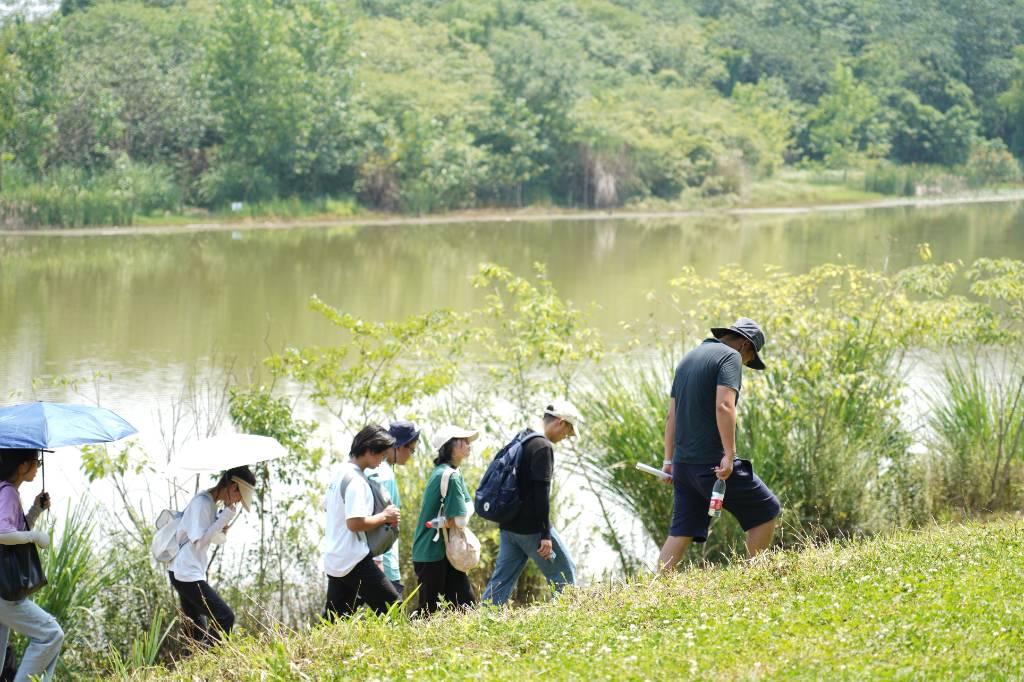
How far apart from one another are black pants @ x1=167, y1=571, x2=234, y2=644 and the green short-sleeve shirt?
1071 millimetres

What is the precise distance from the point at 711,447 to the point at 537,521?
1.03 meters

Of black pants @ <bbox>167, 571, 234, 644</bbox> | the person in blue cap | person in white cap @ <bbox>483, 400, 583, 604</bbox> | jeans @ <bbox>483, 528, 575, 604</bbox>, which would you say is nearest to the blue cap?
the person in blue cap

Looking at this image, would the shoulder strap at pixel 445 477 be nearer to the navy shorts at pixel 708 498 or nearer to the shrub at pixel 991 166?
the navy shorts at pixel 708 498

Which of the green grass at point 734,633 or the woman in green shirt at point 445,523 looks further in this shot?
the woman in green shirt at point 445,523

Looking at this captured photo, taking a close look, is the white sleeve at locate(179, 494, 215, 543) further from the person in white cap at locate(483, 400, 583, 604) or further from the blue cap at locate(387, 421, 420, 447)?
the person in white cap at locate(483, 400, 583, 604)

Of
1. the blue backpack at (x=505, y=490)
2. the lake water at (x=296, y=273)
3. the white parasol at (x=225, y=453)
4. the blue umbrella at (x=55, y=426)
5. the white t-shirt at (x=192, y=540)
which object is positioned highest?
the blue umbrella at (x=55, y=426)

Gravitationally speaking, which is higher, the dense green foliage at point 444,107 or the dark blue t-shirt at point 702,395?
the dense green foliage at point 444,107

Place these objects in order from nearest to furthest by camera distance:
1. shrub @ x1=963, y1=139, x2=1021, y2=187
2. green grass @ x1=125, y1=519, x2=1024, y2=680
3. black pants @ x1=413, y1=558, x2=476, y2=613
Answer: green grass @ x1=125, y1=519, x2=1024, y2=680, black pants @ x1=413, y1=558, x2=476, y2=613, shrub @ x1=963, y1=139, x2=1021, y2=187

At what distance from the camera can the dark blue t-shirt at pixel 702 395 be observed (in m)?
6.94

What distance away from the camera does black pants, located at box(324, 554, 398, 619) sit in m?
6.91

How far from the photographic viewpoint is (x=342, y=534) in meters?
6.88

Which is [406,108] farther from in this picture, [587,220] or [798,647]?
[798,647]

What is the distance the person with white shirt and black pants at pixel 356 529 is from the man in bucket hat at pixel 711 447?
4.89 feet

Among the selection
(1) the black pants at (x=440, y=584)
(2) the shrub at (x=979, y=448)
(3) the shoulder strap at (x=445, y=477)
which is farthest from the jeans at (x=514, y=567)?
(2) the shrub at (x=979, y=448)
